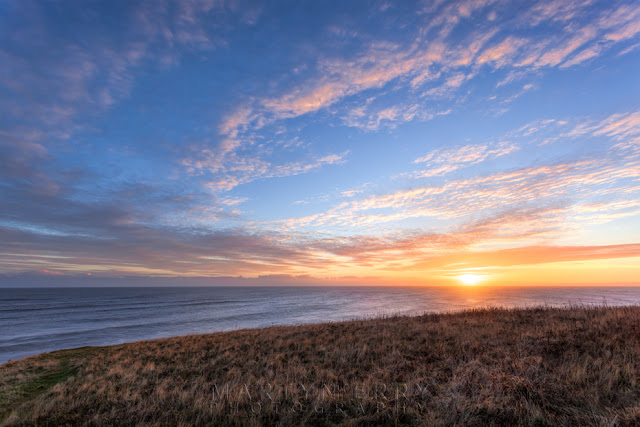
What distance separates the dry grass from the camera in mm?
4957

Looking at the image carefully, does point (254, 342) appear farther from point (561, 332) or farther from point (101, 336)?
point (101, 336)

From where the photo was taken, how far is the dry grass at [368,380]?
496 cm

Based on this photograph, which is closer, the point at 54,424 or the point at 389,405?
the point at 389,405

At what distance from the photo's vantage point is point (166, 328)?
131 feet

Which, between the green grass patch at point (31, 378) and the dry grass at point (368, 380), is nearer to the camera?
the dry grass at point (368, 380)

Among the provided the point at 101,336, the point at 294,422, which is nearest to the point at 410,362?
the point at 294,422

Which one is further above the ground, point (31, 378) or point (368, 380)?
point (368, 380)

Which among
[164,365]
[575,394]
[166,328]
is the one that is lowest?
[166,328]

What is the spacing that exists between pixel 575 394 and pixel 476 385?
5.64ft

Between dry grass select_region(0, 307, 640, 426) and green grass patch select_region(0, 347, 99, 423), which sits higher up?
dry grass select_region(0, 307, 640, 426)

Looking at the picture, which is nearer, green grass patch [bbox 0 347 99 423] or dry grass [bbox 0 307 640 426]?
dry grass [bbox 0 307 640 426]

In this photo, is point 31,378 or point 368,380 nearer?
point 368,380

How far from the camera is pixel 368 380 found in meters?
7.32

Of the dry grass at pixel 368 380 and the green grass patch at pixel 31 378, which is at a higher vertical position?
the dry grass at pixel 368 380
